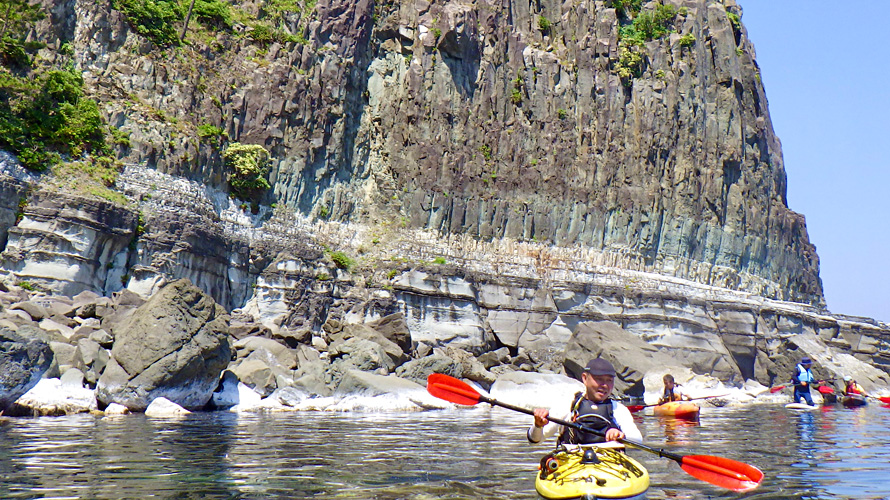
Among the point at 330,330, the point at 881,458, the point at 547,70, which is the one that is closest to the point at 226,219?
the point at 330,330

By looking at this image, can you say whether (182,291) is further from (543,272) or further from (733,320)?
(733,320)

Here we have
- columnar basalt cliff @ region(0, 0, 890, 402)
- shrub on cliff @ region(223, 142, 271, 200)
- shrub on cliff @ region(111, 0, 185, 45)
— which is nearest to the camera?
columnar basalt cliff @ region(0, 0, 890, 402)

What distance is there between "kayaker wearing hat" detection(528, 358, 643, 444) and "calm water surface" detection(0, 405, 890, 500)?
835mm

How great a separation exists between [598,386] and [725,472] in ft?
6.20

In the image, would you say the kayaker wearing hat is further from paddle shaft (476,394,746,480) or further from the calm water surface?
the calm water surface

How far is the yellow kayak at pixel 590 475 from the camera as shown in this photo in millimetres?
6754

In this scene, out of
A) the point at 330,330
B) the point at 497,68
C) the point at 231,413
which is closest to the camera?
the point at 231,413

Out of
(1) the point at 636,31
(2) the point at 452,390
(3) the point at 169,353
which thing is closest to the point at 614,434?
(2) the point at 452,390

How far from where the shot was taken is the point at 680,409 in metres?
19.0

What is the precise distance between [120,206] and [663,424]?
2185 cm

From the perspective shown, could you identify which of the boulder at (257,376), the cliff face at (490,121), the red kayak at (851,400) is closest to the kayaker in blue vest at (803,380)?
the red kayak at (851,400)

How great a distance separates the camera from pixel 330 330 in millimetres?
29922

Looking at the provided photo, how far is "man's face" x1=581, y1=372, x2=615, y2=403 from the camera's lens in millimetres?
7320

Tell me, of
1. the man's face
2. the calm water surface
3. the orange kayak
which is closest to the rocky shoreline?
the calm water surface
